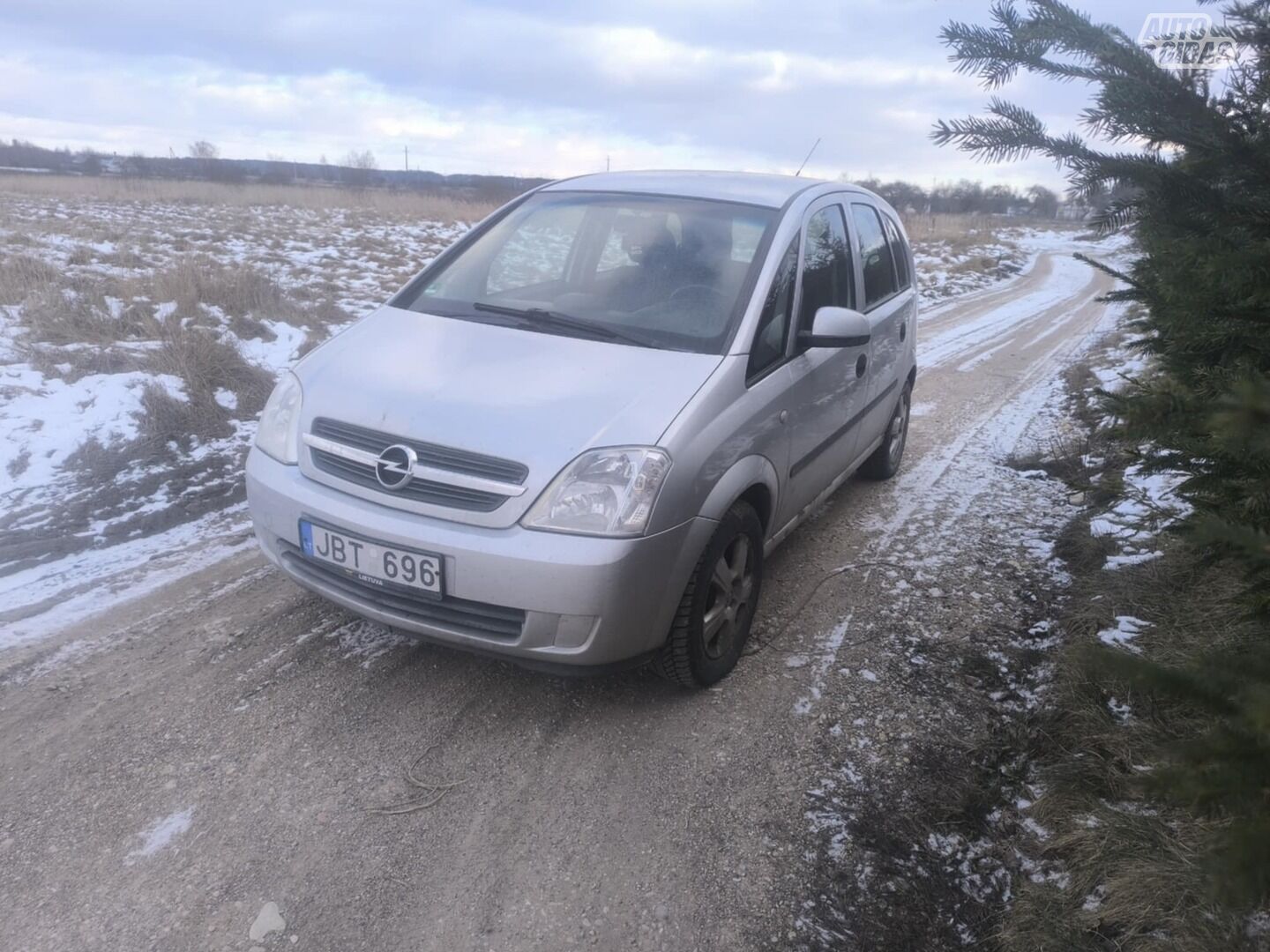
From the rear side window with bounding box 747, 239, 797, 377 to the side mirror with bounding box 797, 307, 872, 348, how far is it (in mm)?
110

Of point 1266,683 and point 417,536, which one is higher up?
point 1266,683

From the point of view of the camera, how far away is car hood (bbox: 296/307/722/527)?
2801 mm

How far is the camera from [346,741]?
9.53 ft

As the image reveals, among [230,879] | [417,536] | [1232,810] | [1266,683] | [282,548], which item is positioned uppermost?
[1266,683]

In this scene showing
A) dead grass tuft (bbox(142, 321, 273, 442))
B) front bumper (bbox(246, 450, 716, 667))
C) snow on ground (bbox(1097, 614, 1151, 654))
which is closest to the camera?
front bumper (bbox(246, 450, 716, 667))

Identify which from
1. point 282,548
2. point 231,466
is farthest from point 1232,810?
point 231,466

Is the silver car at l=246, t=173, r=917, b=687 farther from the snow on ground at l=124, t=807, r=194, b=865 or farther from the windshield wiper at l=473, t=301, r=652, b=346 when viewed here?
the snow on ground at l=124, t=807, r=194, b=865

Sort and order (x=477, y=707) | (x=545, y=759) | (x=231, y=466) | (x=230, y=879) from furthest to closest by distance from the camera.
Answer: (x=231, y=466), (x=477, y=707), (x=545, y=759), (x=230, y=879)

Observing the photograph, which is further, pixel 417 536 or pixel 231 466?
pixel 231 466

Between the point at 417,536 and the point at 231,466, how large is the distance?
3052mm

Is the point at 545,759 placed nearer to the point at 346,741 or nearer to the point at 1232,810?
the point at 346,741

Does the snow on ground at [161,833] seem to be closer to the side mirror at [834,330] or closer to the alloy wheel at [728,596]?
the alloy wheel at [728,596]

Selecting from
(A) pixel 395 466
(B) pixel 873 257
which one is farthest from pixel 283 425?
(B) pixel 873 257

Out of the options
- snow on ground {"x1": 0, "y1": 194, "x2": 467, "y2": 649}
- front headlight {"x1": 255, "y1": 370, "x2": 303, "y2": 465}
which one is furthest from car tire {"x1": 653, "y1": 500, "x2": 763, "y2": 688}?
snow on ground {"x1": 0, "y1": 194, "x2": 467, "y2": 649}
